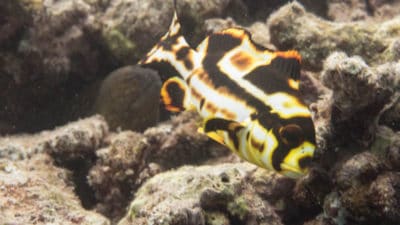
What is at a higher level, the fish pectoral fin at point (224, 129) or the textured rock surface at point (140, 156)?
the fish pectoral fin at point (224, 129)

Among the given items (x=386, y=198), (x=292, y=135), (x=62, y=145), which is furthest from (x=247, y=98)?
(x=62, y=145)

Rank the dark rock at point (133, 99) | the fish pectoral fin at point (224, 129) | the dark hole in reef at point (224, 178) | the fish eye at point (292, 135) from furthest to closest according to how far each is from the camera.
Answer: the dark rock at point (133, 99) < the dark hole in reef at point (224, 178) < the fish pectoral fin at point (224, 129) < the fish eye at point (292, 135)

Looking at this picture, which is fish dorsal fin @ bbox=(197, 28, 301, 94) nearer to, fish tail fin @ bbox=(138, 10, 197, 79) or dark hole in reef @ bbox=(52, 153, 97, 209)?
fish tail fin @ bbox=(138, 10, 197, 79)

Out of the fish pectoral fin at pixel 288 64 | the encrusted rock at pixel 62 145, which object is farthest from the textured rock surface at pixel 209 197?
the encrusted rock at pixel 62 145

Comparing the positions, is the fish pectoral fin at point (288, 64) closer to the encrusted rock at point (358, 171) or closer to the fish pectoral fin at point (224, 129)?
the fish pectoral fin at point (224, 129)

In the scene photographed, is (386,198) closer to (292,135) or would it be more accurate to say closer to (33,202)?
(292,135)

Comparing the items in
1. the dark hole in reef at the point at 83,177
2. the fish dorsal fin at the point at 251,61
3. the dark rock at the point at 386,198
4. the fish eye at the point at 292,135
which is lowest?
the dark hole in reef at the point at 83,177

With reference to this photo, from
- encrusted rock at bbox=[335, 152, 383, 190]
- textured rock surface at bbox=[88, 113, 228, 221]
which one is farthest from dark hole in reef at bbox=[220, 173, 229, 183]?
textured rock surface at bbox=[88, 113, 228, 221]
